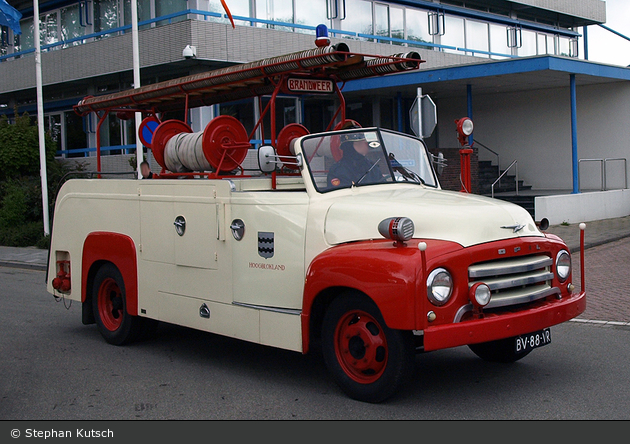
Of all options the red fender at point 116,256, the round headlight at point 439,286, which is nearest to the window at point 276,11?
the red fender at point 116,256

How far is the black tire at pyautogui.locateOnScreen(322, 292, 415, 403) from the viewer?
5.32 m

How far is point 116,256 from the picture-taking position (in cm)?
804

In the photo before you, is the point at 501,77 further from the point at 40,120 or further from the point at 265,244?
the point at 265,244

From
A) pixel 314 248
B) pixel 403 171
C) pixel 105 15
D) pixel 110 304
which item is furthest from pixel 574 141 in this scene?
pixel 314 248

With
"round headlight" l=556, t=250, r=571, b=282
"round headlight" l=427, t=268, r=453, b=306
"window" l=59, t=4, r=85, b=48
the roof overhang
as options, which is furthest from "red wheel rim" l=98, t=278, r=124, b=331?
"window" l=59, t=4, r=85, b=48

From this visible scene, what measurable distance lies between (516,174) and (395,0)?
841 centimetres

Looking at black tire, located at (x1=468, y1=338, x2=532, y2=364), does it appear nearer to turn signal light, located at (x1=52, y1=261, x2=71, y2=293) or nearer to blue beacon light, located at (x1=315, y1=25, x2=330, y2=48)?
blue beacon light, located at (x1=315, y1=25, x2=330, y2=48)

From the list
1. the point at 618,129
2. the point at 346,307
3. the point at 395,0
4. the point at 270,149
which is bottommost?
the point at 346,307

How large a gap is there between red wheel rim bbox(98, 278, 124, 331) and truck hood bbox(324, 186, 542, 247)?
334 cm

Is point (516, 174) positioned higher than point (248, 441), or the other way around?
point (516, 174)

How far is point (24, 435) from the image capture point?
5168 mm

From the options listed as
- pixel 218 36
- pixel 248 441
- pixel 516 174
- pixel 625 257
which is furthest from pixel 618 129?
pixel 248 441

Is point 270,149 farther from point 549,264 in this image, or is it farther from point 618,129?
point 618,129

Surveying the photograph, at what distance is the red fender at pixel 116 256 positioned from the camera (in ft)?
25.5
